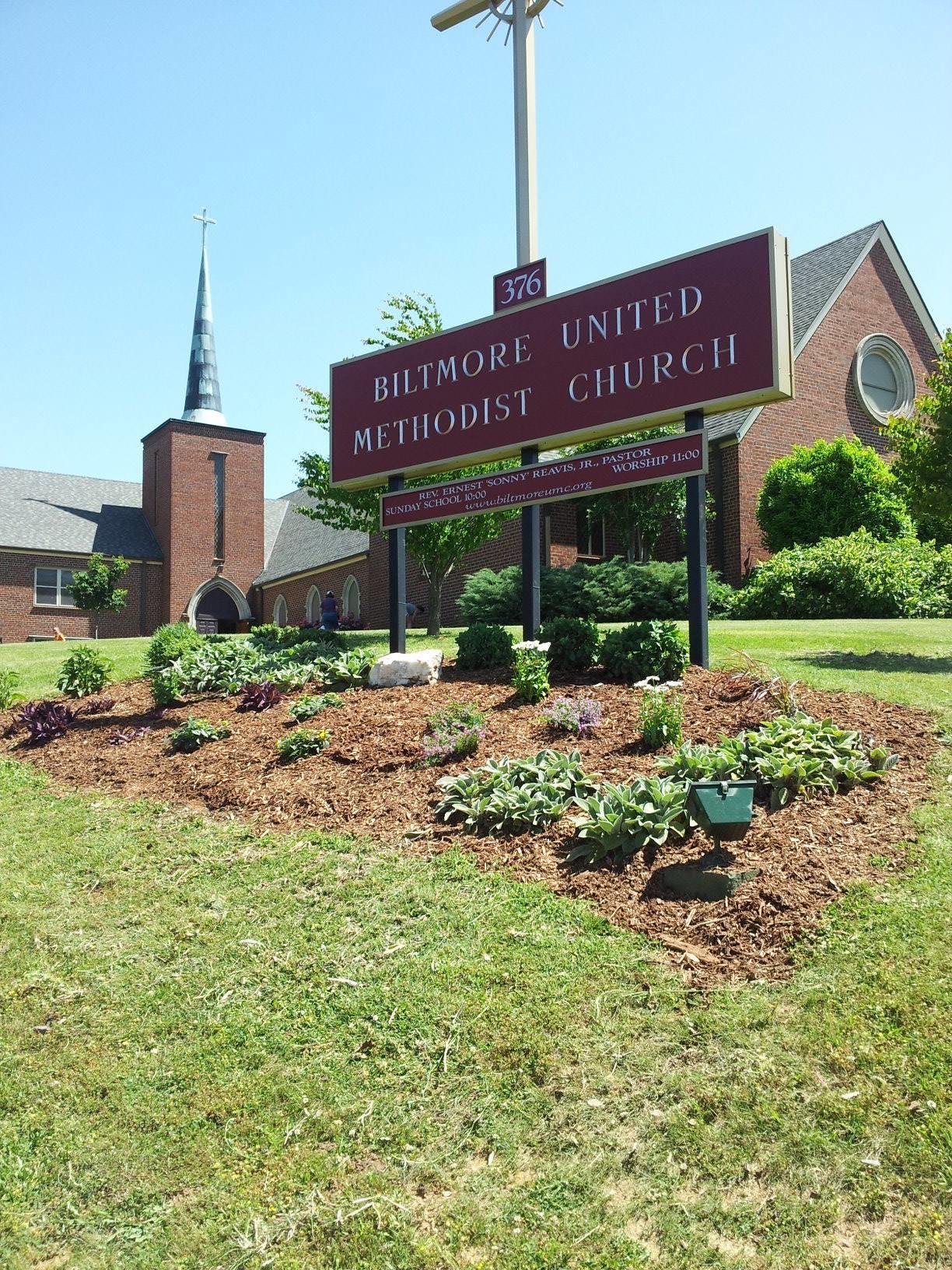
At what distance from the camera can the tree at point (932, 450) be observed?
455 inches

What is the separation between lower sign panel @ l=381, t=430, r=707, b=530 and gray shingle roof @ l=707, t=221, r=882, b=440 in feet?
39.3

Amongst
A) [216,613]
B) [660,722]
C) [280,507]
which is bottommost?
[660,722]

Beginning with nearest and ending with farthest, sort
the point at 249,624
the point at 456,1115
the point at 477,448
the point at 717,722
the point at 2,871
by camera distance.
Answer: the point at 456,1115 → the point at 2,871 → the point at 717,722 → the point at 477,448 → the point at 249,624

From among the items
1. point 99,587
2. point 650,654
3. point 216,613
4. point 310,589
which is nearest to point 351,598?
point 310,589

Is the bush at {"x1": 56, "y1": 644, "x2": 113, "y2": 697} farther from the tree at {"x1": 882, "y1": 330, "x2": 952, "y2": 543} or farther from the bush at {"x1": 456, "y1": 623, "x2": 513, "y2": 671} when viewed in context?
the tree at {"x1": 882, "y1": 330, "x2": 952, "y2": 543}

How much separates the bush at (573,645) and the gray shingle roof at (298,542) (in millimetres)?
19798

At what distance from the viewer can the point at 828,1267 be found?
10.2 ft

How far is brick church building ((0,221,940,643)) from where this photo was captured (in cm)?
2303

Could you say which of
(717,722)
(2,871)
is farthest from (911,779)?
(2,871)

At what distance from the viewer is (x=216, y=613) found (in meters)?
40.6

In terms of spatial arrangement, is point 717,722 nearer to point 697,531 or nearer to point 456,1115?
point 697,531

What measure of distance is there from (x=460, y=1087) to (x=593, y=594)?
998cm

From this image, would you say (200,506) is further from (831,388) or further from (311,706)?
(311,706)

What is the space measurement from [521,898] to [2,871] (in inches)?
143
